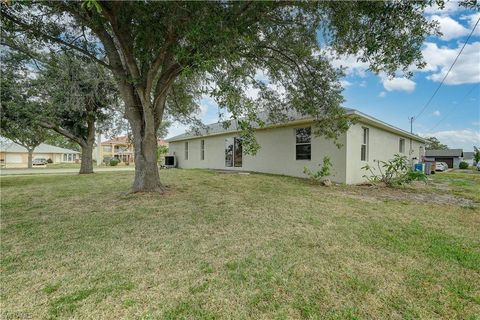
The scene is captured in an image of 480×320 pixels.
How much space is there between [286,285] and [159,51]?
5333 millimetres

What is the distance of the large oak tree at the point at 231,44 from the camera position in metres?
4.16

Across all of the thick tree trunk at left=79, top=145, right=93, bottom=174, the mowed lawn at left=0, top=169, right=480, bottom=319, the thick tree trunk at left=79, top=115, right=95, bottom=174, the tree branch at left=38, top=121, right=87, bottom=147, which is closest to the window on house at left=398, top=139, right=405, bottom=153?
the mowed lawn at left=0, top=169, right=480, bottom=319

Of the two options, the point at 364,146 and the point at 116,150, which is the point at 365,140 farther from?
the point at 116,150

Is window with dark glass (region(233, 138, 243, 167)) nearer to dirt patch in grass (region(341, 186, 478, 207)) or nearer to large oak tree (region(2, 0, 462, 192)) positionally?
large oak tree (region(2, 0, 462, 192))

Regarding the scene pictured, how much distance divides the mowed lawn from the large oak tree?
1.77 m

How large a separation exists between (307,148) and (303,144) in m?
0.28

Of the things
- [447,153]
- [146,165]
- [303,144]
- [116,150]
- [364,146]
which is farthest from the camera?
[116,150]

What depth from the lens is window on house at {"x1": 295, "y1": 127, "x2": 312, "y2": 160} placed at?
36.2ft

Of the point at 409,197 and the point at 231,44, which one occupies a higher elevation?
the point at 231,44

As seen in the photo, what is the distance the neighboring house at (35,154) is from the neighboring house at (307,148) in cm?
2884

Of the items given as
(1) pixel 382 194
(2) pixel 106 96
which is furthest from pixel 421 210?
(2) pixel 106 96

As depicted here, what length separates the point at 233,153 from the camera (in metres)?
15.4

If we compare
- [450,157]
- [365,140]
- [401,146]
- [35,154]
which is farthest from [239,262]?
[35,154]

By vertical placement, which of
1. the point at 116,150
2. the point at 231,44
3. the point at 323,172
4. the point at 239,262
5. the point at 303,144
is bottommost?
the point at 239,262
